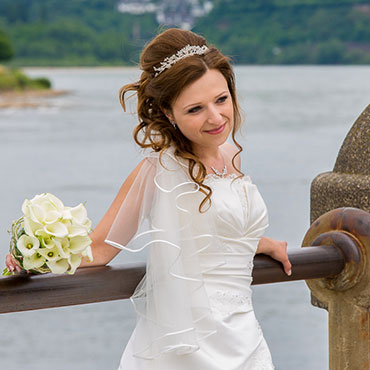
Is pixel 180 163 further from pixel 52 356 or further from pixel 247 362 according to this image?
pixel 52 356

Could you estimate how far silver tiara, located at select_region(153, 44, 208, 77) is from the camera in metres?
2.20

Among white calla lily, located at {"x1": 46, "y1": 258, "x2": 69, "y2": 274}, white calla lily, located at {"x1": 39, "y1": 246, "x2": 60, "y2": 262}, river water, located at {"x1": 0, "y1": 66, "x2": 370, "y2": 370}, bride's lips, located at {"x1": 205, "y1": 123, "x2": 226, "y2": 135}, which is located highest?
bride's lips, located at {"x1": 205, "y1": 123, "x2": 226, "y2": 135}

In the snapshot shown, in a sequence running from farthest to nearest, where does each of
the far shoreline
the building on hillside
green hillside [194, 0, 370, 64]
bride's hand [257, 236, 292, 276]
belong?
the far shoreline, green hillside [194, 0, 370, 64], the building on hillside, bride's hand [257, 236, 292, 276]

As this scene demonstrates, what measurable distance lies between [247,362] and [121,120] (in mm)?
64800

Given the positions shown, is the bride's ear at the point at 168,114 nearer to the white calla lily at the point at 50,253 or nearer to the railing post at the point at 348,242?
the white calla lily at the point at 50,253

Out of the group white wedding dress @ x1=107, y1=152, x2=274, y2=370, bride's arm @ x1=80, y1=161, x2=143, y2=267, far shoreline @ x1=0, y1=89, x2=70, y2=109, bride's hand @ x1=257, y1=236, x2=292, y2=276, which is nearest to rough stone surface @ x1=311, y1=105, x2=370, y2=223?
bride's hand @ x1=257, y1=236, x2=292, y2=276

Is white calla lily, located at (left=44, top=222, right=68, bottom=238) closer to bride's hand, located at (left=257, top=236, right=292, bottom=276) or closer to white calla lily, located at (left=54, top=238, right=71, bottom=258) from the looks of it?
white calla lily, located at (left=54, top=238, right=71, bottom=258)

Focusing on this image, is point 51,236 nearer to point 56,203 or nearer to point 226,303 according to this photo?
point 56,203

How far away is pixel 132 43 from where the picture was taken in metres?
2.76

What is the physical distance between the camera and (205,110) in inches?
85.9

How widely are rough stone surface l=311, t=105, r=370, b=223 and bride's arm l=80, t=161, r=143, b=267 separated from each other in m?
0.84

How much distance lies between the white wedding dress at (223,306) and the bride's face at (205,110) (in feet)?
0.41

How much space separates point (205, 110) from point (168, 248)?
15.5 inches

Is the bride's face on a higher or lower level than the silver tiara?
lower
